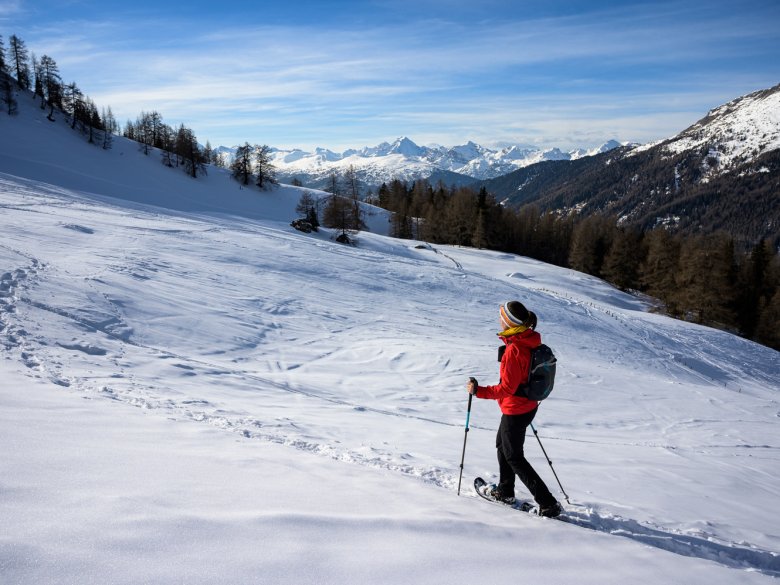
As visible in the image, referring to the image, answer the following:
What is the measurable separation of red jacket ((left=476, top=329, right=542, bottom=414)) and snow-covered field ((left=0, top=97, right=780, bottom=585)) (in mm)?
1211

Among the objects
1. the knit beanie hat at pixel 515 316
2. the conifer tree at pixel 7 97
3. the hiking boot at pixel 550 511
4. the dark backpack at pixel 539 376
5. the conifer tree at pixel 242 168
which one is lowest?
the hiking boot at pixel 550 511

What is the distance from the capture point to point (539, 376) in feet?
16.1

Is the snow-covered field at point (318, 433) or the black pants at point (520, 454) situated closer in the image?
the snow-covered field at point (318, 433)

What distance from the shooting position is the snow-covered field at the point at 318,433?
3154 mm

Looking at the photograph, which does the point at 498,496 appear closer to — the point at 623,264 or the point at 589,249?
the point at 623,264

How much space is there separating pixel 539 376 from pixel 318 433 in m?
3.87

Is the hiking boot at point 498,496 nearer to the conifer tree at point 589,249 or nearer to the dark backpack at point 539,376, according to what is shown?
the dark backpack at point 539,376

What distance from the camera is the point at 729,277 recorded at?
150 feet

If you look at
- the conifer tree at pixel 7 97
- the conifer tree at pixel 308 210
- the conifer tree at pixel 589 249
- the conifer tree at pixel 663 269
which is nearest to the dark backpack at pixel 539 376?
the conifer tree at pixel 308 210

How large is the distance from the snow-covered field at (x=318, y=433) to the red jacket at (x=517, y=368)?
1211 millimetres

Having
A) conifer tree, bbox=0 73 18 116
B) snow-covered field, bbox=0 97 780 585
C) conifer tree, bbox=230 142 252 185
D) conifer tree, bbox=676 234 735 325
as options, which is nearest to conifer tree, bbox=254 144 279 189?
conifer tree, bbox=230 142 252 185

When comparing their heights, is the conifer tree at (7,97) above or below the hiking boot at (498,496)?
above

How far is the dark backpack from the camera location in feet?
16.1

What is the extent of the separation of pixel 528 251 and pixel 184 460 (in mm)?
81635
